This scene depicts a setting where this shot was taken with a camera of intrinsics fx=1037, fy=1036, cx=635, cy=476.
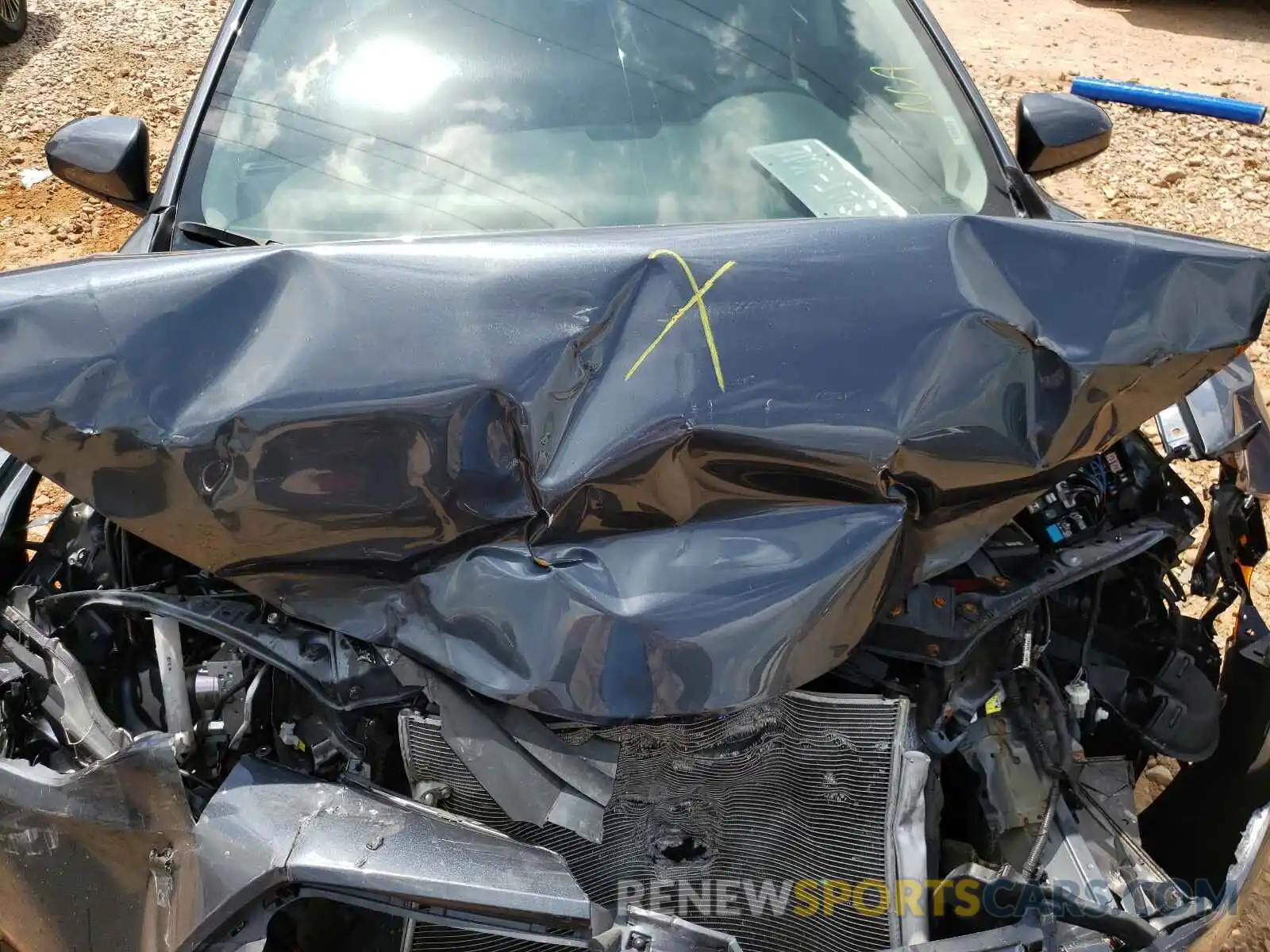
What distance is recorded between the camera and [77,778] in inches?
60.4

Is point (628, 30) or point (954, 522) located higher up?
point (628, 30)

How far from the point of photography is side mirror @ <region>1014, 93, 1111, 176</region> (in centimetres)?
256

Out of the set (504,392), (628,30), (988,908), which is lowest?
(988,908)

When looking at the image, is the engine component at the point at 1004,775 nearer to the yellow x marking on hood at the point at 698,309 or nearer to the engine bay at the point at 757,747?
the engine bay at the point at 757,747

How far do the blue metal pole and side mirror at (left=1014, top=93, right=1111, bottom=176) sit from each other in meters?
4.03

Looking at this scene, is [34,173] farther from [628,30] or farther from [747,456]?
[747,456]

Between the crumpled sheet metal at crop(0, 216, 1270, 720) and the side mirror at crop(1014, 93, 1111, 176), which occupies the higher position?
the side mirror at crop(1014, 93, 1111, 176)

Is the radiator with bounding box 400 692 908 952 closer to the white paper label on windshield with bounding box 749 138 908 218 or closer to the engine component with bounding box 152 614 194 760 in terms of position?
the engine component with bounding box 152 614 194 760

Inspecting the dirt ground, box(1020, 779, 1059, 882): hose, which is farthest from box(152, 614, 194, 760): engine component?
the dirt ground

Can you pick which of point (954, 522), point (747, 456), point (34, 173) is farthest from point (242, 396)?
point (34, 173)

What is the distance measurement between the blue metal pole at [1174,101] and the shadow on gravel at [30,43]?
6.19 meters

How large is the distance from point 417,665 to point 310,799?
0.25 meters

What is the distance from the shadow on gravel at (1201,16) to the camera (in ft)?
24.9

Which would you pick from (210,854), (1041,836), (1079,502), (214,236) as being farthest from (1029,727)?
(214,236)
